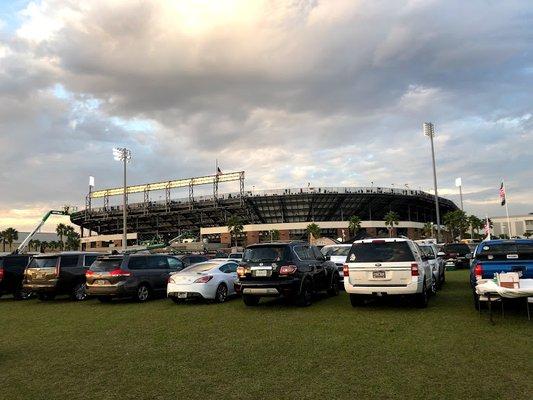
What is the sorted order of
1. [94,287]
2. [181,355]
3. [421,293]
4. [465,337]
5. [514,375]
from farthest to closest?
[94,287]
[421,293]
[465,337]
[181,355]
[514,375]

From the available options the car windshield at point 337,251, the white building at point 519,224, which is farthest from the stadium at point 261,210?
the car windshield at point 337,251

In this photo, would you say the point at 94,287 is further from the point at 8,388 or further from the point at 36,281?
the point at 8,388

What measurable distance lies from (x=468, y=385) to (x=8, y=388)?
19.2 ft

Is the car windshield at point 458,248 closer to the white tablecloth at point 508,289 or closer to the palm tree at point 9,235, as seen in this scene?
the white tablecloth at point 508,289

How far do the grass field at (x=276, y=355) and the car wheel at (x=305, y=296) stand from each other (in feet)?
1.97

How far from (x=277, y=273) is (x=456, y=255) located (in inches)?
792

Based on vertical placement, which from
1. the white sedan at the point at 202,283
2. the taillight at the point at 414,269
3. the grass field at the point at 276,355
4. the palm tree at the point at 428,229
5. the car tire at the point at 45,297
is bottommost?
the grass field at the point at 276,355

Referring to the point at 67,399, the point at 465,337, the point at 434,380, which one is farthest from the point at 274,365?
the point at 465,337

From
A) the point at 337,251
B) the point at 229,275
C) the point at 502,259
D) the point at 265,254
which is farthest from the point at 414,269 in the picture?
the point at 337,251

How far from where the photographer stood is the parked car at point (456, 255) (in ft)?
92.1

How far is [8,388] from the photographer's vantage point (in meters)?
5.86

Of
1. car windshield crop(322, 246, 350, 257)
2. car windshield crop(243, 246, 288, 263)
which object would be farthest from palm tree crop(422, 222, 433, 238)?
car windshield crop(243, 246, 288, 263)

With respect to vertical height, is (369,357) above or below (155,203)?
below

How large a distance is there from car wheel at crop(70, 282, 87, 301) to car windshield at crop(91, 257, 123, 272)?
1.70 m
